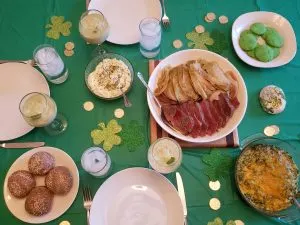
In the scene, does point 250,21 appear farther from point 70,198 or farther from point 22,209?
point 22,209

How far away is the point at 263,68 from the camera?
4.91 ft

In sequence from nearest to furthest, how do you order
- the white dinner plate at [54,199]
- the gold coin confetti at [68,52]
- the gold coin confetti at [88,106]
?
the white dinner plate at [54,199] → the gold coin confetti at [88,106] → the gold coin confetti at [68,52]

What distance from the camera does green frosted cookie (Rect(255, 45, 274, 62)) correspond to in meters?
1.46

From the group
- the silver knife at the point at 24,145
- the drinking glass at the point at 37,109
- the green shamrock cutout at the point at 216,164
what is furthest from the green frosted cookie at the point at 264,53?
the silver knife at the point at 24,145

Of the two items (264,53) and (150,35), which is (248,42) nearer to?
(264,53)

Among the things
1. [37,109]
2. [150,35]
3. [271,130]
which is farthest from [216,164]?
[37,109]

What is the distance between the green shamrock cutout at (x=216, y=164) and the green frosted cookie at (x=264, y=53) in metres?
0.53

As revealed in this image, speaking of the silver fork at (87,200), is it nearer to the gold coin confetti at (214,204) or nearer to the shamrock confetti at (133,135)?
the shamrock confetti at (133,135)

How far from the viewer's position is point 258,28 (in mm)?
1520

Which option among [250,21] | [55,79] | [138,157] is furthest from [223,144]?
[55,79]

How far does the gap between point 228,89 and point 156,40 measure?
1.37ft

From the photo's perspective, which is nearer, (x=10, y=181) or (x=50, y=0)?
(x=10, y=181)

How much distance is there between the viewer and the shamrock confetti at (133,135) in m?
1.33

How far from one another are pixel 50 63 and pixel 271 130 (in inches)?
41.3
